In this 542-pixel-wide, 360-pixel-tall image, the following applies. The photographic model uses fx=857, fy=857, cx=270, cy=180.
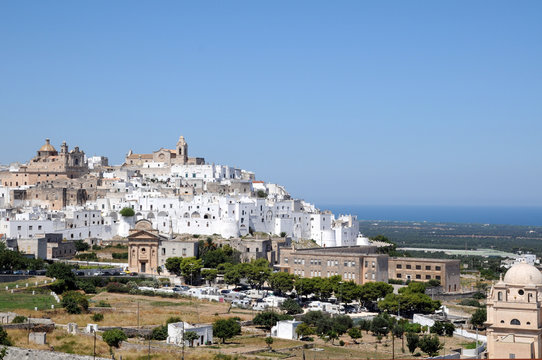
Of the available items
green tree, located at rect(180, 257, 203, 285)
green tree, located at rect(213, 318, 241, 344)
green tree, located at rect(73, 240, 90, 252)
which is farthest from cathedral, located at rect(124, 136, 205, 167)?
green tree, located at rect(213, 318, 241, 344)

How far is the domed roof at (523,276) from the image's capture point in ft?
109

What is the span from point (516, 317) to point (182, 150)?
2841 inches

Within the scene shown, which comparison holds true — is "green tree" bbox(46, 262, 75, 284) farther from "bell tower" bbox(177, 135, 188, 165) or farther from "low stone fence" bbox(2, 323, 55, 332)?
"bell tower" bbox(177, 135, 188, 165)

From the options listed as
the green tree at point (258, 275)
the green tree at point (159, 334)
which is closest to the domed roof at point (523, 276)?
the green tree at point (159, 334)

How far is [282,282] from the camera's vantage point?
210ft

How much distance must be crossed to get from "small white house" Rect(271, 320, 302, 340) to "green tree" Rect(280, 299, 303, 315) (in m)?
6.85

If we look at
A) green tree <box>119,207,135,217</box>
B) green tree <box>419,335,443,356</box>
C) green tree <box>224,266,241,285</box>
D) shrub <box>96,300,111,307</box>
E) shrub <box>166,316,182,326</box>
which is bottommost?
green tree <box>419,335,443,356</box>

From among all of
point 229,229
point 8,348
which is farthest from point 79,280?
point 8,348

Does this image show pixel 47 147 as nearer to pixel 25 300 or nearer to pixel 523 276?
pixel 25 300

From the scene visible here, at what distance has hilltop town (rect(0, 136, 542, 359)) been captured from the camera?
4412 centimetres

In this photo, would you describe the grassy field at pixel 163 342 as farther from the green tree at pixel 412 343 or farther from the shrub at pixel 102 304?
the green tree at pixel 412 343

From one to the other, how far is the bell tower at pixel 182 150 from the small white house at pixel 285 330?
53.1 m

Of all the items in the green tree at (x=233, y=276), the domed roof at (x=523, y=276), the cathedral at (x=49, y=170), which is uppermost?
the cathedral at (x=49, y=170)

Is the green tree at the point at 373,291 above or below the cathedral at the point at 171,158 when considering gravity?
below
